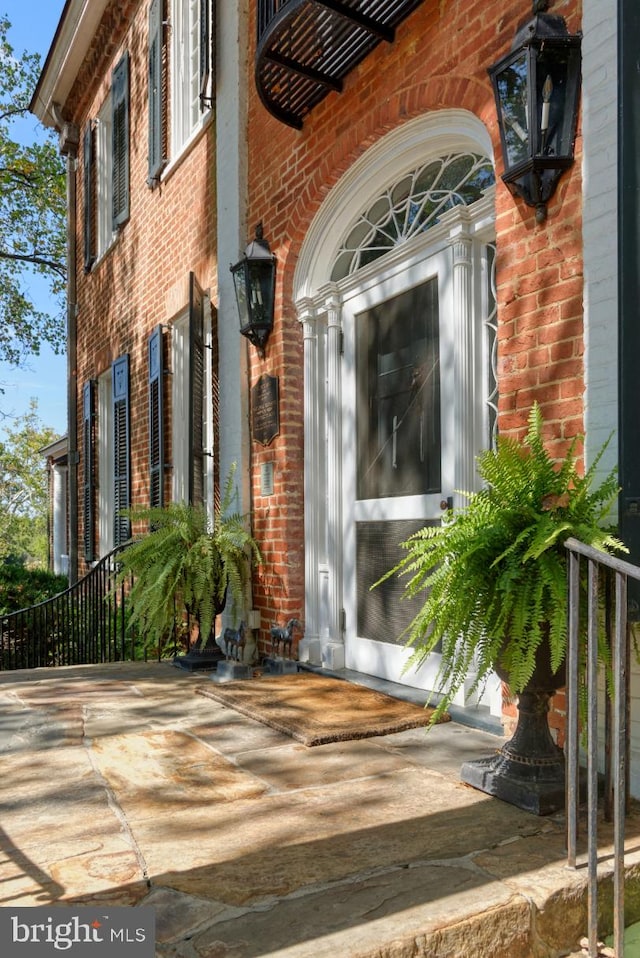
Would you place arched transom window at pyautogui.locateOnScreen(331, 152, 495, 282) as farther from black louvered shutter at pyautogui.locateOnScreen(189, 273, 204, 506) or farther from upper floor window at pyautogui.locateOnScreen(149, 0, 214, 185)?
upper floor window at pyautogui.locateOnScreen(149, 0, 214, 185)

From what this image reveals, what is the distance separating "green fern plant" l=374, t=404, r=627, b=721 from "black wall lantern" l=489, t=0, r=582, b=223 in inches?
40.1

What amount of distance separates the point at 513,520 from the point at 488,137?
1.88 meters

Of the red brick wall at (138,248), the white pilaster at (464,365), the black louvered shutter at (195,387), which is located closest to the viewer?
the white pilaster at (464,365)

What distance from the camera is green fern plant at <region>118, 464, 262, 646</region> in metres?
4.89

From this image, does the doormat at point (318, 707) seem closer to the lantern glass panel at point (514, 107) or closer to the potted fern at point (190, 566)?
the potted fern at point (190, 566)

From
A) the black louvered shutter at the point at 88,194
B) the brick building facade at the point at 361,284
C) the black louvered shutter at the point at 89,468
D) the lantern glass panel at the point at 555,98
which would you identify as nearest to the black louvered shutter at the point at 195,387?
the brick building facade at the point at 361,284

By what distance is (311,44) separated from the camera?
4.23 meters

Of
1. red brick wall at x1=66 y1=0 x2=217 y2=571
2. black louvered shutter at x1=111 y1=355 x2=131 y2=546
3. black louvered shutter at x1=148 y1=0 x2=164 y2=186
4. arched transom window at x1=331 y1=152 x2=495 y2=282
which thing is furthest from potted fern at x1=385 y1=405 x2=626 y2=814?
black louvered shutter at x1=111 y1=355 x2=131 y2=546

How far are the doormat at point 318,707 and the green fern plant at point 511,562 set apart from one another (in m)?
1.02

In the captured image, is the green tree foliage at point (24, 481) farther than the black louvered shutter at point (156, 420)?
Yes

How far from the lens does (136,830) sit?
241 cm

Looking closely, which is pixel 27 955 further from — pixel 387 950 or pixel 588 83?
pixel 588 83

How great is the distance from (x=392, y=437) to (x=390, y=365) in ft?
1.28

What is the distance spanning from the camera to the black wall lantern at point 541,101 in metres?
2.82
